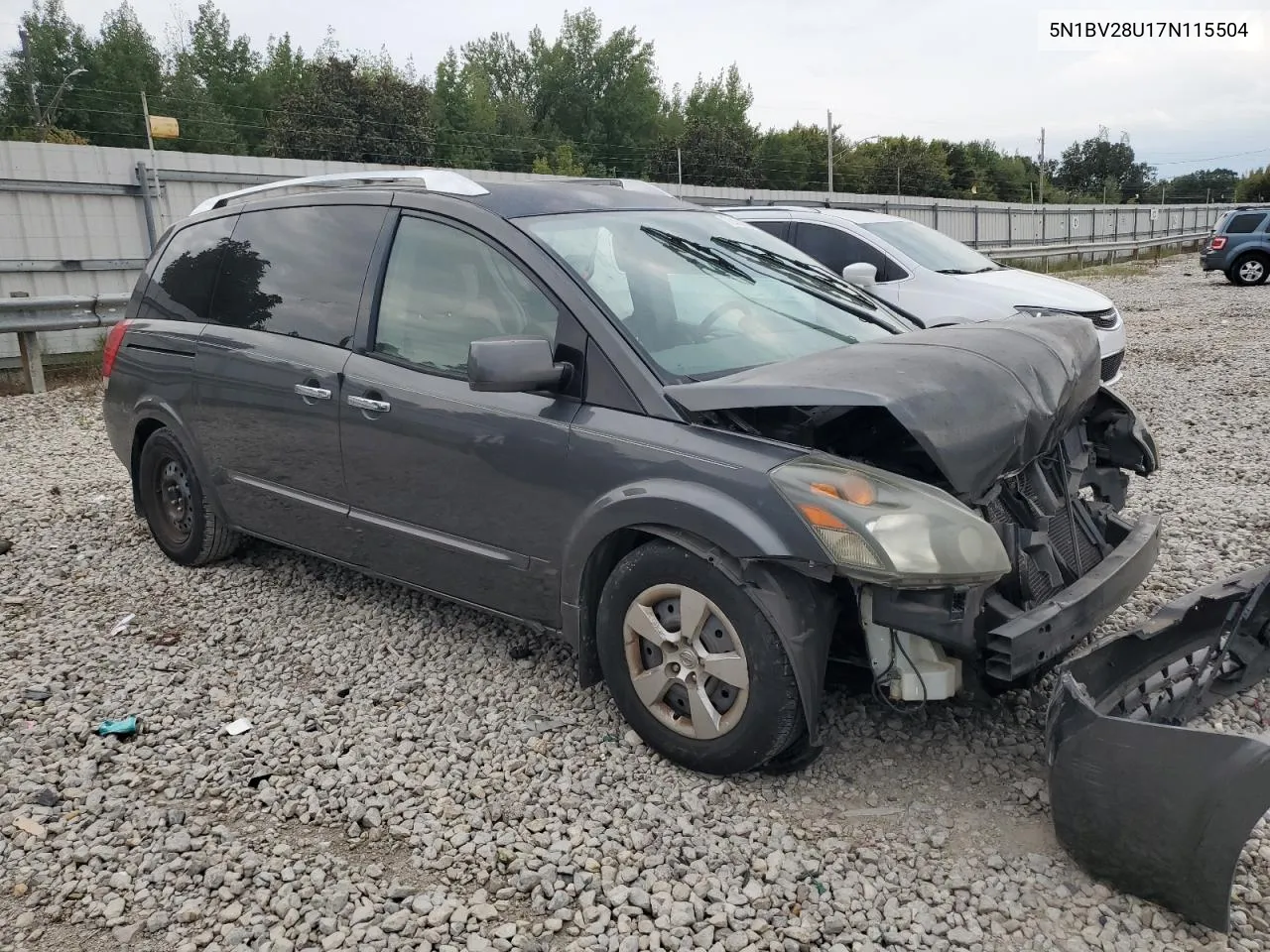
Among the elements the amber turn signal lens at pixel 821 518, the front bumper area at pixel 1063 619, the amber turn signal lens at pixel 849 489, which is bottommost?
the front bumper area at pixel 1063 619

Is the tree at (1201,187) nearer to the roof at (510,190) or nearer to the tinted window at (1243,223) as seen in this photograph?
the tinted window at (1243,223)

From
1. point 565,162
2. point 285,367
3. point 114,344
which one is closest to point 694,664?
point 285,367

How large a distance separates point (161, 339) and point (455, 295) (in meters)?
2.06

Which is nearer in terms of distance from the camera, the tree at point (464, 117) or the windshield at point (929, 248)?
the windshield at point (929, 248)

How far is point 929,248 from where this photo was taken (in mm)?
10242

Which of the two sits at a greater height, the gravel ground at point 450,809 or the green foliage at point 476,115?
the green foliage at point 476,115

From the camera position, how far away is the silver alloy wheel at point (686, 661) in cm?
311

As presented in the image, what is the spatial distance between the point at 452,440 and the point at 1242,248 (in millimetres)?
24697

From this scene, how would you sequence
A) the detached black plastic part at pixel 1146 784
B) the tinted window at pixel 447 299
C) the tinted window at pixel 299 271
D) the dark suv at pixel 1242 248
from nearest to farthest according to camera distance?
the detached black plastic part at pixel 1146 784 < the tinted window at pixel 447 299 < the tinted window at pixel 299 271 < the dark suv at pixel 1242 248

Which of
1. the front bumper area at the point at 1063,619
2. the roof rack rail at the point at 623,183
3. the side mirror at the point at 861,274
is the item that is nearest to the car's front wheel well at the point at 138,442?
the roof rack rail at the point at 623,183

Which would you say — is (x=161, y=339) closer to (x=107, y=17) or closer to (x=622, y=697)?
(x=622, y=697)

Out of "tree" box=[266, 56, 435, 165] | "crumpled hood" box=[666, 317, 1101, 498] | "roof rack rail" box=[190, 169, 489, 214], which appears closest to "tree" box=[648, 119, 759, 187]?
"tree" box=[266, 56, 435, 165]

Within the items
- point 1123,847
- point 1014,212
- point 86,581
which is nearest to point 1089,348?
point 1123,847

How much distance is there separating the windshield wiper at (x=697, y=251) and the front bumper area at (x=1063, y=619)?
172 cm
